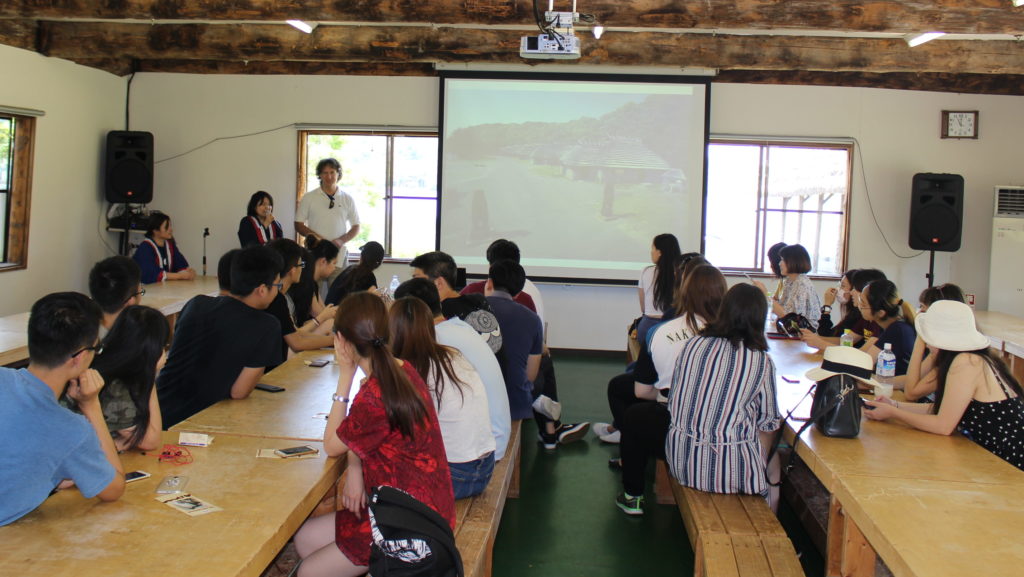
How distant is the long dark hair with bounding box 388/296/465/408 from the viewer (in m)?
2.65

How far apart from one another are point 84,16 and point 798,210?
20.1 feet

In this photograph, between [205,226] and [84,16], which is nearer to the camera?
A: [84,16]

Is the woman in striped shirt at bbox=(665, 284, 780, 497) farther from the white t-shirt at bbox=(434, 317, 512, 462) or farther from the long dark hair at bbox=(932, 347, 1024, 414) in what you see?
the white t-shirt at bbox=(434, 317, 512, 462)

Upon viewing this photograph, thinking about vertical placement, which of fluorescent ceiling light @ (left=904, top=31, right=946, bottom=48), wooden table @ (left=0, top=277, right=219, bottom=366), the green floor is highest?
fluorescent ceiling light @ (left=904, top=31, right=946, bottom=48)

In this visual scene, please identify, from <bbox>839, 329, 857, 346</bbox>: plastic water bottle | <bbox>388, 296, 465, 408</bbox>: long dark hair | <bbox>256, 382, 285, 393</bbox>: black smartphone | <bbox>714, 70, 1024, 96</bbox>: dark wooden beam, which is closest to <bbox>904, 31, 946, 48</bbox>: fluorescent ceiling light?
<bbox>714, 70, 1024, 96</bbox>: dark wooden beam

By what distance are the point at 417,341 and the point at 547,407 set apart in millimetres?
2303

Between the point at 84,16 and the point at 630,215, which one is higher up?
the point at 84,16

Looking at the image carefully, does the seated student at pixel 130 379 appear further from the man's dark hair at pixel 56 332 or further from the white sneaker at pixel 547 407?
the white sneaker at pixel 547 407

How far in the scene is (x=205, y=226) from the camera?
8234 millimetres

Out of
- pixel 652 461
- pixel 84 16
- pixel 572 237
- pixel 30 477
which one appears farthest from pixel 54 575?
pixel 572 237

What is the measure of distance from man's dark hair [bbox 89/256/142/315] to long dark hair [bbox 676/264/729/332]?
2.42 metres

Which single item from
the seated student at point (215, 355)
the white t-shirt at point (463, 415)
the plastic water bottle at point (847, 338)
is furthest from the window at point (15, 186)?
the plastic water bottle at point (847, 338)

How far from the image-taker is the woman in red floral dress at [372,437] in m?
2.29

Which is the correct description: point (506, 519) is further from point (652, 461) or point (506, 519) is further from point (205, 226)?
point (205, 226)
